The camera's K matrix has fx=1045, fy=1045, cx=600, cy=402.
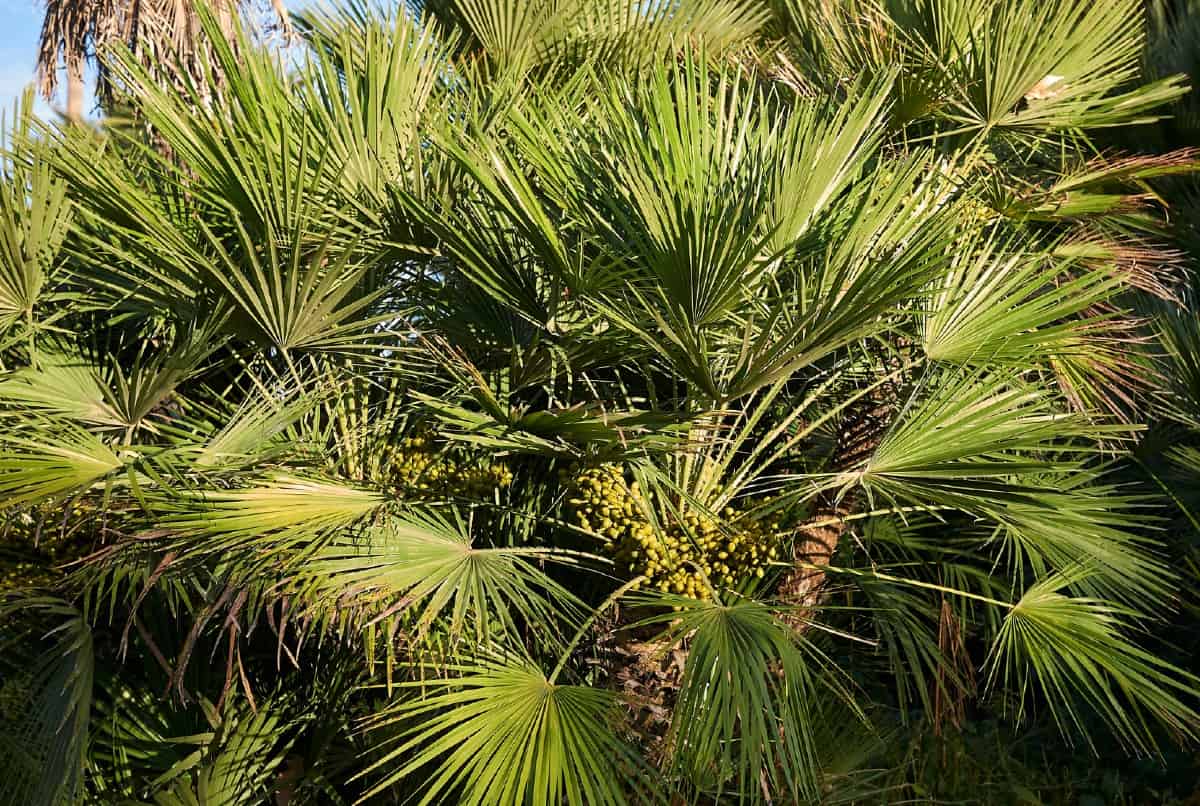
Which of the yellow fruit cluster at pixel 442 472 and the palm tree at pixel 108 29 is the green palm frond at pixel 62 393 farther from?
the palm tree at pixel 108 29

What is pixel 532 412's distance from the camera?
10.4 ft

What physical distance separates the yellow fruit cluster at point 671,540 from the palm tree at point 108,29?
5102mm

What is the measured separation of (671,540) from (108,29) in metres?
5.95

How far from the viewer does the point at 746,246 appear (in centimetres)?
235

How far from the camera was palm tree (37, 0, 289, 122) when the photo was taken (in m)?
6.84

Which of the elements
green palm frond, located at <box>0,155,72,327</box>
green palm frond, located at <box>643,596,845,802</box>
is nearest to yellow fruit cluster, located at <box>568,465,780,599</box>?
green palm frond, located at <box>643,596,845,802</box>

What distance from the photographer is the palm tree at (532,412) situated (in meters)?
2.44

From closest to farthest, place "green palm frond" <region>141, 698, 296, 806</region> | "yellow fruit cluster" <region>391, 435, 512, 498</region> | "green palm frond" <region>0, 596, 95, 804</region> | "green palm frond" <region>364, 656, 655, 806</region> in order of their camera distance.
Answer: "green palm frond" <region>364, 656, 655, 806</region>, "green palm frond" <region>0, 596, 95, 804</region>, "yellow fruit cluster" <region>391, 435, 512, 498</region>, "green palm frond" <region>141, 698, 296, 806</region>

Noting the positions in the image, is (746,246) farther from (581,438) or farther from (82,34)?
(82,34)

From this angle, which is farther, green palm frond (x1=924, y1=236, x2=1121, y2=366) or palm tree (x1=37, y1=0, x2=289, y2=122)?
palm tree (x1=37, y1=0, x2=289, y2=122)

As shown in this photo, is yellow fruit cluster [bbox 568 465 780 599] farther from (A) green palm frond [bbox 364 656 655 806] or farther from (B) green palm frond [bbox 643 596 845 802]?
(A) green palm frond [bbox 364 656 655 806]

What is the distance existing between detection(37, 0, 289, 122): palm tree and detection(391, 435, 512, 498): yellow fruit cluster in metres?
4.70

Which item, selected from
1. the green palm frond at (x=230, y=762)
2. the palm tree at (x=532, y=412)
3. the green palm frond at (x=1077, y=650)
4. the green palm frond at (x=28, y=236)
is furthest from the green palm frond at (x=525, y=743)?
the green palm frond at (x=28, y=236)

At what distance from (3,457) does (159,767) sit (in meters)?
1.41
